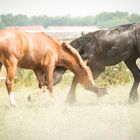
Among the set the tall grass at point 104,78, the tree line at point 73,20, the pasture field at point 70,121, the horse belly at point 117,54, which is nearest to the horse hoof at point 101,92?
the pasture field at point 70,121

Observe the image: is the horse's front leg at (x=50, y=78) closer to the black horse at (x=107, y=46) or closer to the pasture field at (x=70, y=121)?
the pasture field at (x=70, y=121)

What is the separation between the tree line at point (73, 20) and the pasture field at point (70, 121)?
1391mm

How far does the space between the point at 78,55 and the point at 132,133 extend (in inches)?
82.0

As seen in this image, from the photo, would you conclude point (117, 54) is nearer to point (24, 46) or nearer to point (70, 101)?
point (70, 101)

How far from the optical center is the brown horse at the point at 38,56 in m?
7.20

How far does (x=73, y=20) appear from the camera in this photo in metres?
9.75

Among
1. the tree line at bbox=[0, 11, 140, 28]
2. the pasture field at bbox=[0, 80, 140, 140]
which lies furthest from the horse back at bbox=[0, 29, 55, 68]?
the tree line at bbox=[0, 11, 140, 28]

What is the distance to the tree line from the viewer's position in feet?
28.6

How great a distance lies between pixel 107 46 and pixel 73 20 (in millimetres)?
1602

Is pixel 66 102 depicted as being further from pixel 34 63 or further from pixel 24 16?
pixel 24 16

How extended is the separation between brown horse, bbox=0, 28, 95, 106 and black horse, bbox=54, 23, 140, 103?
35cm

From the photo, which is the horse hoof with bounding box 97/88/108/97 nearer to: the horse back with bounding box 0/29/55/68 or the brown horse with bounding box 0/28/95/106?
the brown horse with bounding box 0/28/95/106

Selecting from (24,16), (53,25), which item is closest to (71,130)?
(24,16)

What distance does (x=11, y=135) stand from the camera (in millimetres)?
6023
